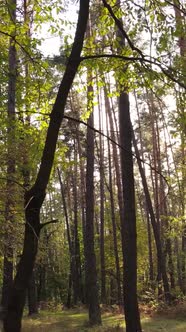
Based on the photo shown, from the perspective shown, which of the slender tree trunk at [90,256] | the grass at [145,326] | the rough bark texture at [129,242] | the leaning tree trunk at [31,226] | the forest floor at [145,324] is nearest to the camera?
the leaning tree trunk at [31,226]

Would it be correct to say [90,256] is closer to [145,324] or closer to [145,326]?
[145,324]

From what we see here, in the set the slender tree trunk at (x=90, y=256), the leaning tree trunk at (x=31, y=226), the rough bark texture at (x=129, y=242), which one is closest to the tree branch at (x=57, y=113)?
the leaning tree trunk at (x=31, y=226)

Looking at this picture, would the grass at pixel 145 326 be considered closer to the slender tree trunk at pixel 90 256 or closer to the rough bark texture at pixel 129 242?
the slender tree trunk at pixel 90 256

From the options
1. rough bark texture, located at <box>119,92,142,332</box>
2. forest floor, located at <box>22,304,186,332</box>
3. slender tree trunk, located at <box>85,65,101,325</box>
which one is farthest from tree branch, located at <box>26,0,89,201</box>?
slender tree trunk, located at <box>85,65,101,325</box>

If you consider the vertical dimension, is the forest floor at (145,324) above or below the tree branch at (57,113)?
below

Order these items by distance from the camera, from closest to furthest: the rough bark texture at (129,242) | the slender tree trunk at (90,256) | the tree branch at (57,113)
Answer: the tree branch at (57,113) < the rough bark texture at (129,242) < the slender tree trunk at (90,256)

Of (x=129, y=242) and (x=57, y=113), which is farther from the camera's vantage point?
(x=129, y=242)

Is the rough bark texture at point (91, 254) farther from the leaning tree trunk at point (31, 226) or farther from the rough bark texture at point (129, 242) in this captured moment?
the leaning tree trunk at point (31, 226)

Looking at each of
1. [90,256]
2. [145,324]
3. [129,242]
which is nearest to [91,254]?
[90,256]

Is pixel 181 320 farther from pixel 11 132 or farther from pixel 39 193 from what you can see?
pixel 39 193

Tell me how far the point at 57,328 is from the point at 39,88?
12.0 meters

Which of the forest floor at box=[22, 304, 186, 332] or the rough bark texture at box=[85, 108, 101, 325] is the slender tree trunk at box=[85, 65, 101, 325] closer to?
the rough bark texture at box=[85, 108, 101, 325]

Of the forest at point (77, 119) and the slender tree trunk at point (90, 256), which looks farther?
the slender tree trunk at point (90, 256)

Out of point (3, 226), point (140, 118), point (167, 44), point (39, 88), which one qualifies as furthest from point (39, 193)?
point (140, 118)
